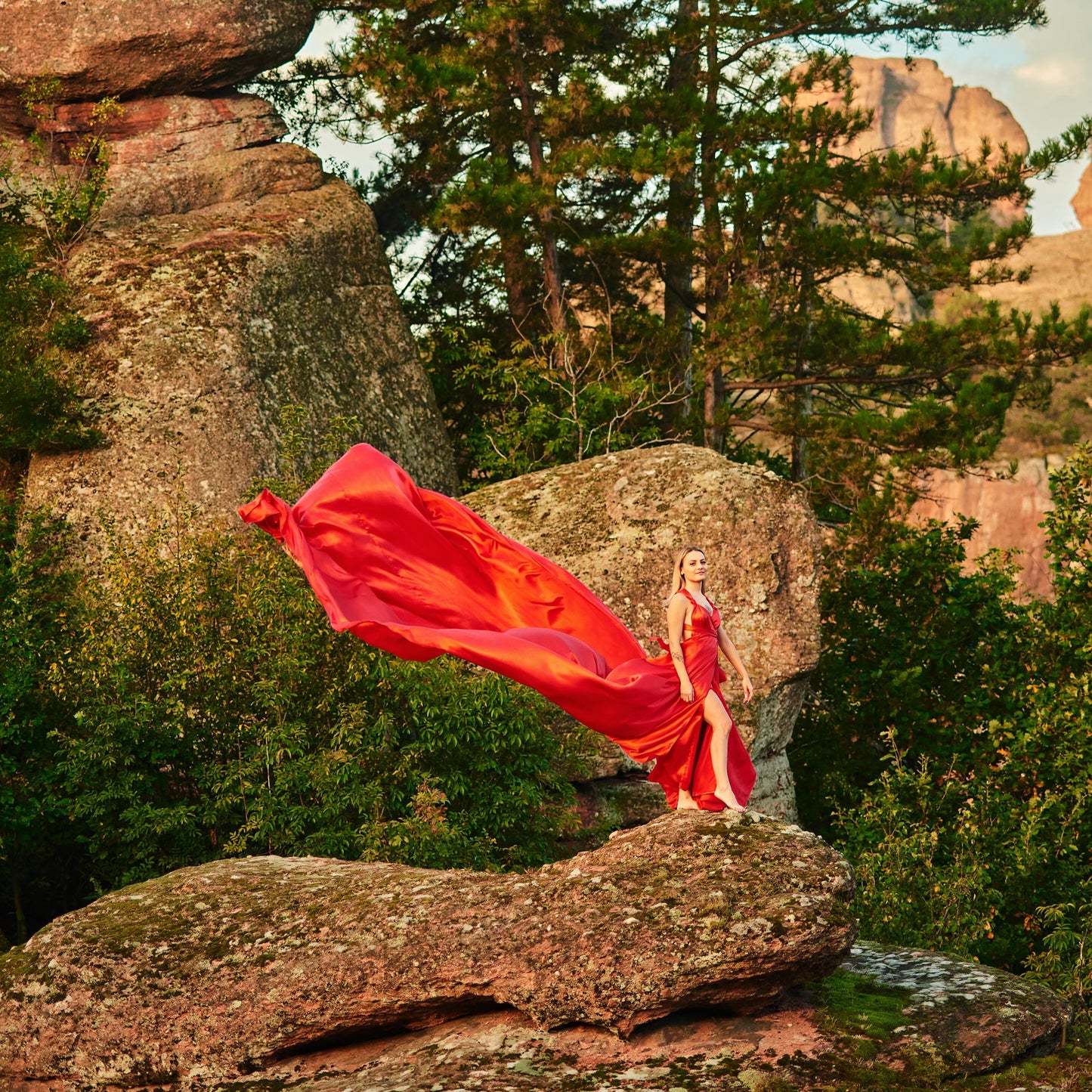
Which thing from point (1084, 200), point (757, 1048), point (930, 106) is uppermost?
point (930, 106)

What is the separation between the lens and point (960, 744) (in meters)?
20.3

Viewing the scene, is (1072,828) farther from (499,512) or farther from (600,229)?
(600,229)

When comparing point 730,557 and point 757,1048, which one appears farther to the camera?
point 730,557

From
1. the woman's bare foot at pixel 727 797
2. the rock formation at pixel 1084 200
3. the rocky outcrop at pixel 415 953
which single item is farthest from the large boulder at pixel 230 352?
the rock formation at pixel 1084 200

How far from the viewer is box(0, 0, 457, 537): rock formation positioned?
58.1ft

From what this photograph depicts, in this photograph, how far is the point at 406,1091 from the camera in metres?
8.49

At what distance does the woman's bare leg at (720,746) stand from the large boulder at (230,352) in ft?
26.9

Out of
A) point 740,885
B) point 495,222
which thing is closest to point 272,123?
point 495,222

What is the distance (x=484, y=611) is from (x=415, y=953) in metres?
2.93

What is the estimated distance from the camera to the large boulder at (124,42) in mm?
20328

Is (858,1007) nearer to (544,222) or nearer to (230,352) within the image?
(230,352)

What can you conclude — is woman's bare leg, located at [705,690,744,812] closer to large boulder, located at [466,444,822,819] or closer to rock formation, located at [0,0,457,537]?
large boulder, located at [466,444,822,819]

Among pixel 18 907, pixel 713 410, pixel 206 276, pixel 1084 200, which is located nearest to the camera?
pixel 18 907

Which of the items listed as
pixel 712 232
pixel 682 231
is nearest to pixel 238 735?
pixel 682 231
